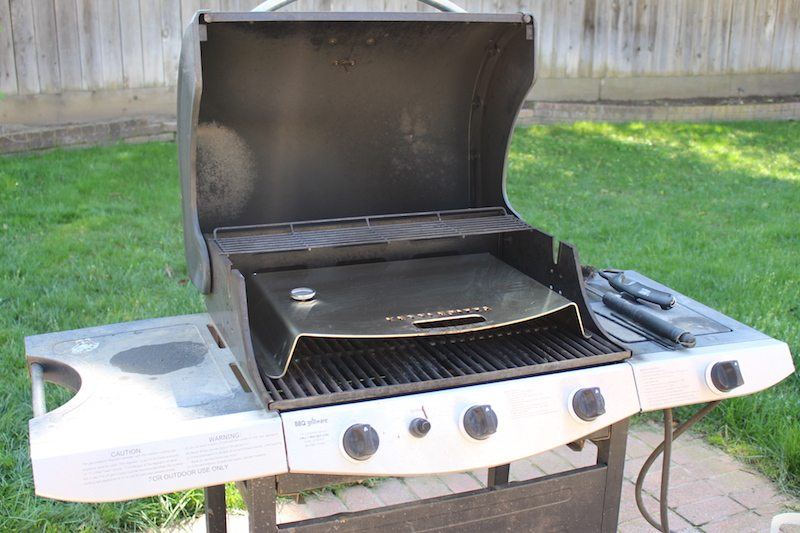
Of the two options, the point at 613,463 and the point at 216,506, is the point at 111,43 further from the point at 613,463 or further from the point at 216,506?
the point at 613,463

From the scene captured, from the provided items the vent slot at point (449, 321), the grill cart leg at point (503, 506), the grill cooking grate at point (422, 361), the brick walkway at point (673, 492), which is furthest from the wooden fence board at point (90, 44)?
the grill cart leg at point (503, 506)

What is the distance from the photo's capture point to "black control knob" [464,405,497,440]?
1477 millimetres

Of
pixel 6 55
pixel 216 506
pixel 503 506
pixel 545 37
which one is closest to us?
pixel 503 506

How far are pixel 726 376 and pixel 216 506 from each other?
3.76 ft

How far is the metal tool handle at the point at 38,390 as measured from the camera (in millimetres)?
1528

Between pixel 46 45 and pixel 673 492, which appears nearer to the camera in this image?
pixel 673 492

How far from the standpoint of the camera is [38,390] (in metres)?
1.61

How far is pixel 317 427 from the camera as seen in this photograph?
4.61 ft

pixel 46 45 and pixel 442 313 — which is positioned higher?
pixel 46 45

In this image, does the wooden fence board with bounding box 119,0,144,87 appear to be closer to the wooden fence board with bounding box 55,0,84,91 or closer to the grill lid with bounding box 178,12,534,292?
the wooden fence board with bounding box 55,0,84,91

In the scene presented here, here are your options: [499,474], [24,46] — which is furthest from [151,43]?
[499,474]

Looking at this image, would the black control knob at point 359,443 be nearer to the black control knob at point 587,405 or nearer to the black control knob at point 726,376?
the black control knob at point 587,405

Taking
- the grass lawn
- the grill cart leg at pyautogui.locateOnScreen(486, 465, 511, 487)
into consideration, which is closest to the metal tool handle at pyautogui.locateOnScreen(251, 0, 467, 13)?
the grill cart leg at pyautogui.locateOnScreen(486, 465, 511, 487)

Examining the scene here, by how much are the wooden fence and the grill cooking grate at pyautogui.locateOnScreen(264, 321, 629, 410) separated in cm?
527
